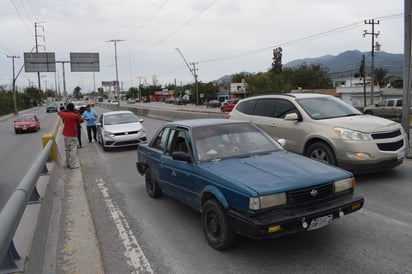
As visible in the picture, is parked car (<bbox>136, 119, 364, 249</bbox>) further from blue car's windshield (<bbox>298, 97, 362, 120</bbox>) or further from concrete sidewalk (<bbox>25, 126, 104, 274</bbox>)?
blue car's windshield (<bbox>298, 97, 362, 120</bbox>)

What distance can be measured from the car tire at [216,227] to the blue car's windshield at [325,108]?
4.43 meters

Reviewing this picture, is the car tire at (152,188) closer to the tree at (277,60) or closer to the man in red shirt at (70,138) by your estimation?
the man in red shirt at (70,138)

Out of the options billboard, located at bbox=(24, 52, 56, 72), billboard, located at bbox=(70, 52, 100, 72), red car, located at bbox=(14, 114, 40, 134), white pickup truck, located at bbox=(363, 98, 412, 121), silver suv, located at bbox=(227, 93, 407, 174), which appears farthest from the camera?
billboard, located at bbox=(70, 52, 100, 72)

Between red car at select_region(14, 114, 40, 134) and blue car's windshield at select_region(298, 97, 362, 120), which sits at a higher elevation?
blue car's windshield at select_region(298, 97, 362, 120)

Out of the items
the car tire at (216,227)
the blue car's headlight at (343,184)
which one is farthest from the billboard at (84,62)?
the blue car's headlight at (343,184)

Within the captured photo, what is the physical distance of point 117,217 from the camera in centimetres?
616

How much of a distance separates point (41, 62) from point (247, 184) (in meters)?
47.3

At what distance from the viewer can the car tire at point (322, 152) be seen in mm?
7611

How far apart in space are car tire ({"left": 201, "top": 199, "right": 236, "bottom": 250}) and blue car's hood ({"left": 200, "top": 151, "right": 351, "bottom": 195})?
0.37 metres

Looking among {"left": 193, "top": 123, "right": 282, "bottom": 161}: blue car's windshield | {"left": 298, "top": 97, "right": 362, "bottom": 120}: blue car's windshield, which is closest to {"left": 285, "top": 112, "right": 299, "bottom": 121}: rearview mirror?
{"left": 298, "top": 97, "right": 362, "bottom": 120}: blue car's windshield

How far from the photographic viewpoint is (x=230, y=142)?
5609mm

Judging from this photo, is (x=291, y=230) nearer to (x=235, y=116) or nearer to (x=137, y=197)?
(x=137, y=197)

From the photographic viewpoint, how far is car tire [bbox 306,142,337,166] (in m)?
7.61

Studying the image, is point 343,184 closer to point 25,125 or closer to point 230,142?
A: point 230,142
